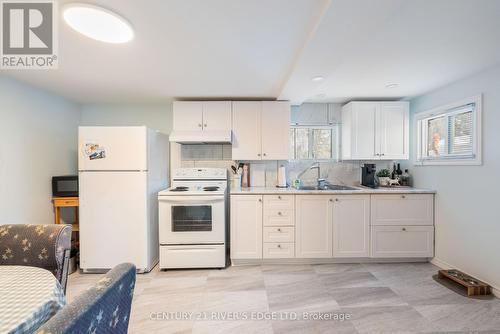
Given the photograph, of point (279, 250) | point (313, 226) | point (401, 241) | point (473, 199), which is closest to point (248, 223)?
point (279, 250)

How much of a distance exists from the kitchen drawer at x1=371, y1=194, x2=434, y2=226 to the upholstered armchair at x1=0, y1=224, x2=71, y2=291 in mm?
3007

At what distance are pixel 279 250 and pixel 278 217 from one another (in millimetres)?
411

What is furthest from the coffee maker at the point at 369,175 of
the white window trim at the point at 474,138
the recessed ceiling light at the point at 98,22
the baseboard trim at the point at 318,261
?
the recessed ceiling light at the point at 98,22

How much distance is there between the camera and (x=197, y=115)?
299 centimetres

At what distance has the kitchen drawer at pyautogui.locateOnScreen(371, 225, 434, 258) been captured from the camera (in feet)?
9.14

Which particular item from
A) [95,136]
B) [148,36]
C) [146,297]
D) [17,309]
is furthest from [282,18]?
[146,297]

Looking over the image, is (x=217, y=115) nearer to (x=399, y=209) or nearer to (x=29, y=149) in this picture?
(x=29, y=149)

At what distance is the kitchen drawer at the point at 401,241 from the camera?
2785 mm

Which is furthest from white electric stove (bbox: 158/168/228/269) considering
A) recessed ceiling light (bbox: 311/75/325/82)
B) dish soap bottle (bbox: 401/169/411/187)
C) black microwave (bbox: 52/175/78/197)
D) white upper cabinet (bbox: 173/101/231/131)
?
dish soap bottle (bbox: 401/169/411/187)

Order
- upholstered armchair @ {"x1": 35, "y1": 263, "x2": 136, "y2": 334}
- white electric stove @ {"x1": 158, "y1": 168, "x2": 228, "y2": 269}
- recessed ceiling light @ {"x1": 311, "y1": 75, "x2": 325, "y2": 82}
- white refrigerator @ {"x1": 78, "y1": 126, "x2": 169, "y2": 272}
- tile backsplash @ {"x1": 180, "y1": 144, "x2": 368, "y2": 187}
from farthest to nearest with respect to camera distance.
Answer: tile backsplash @ {"x1": 180, "y1": 144, "x2": 368, "y2": 187}
white electric stove @ {"x1": 158, "y1": 168, "x2": 228, "y2": 269}
white refrigerator @ {"x1": 78, "y1": 126, "x2": 169, "y2": 272}
recessed ceiling light @ {"x1": 311, "y1": 75, "x2": 325, "y2": 82}
upholstered armchair @ {"x1": 35, "y1": 263, "x2": 136, "y2": 334}

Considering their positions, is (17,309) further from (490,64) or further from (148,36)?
(490,64)

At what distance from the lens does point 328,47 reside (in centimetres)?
163

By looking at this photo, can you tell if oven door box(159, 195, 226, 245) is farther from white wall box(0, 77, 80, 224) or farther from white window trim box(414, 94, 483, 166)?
white window trim box(414, 94, 483, 166)

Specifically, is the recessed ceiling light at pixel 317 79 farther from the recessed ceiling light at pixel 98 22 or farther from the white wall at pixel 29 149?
the white wall at pixel 29 149
